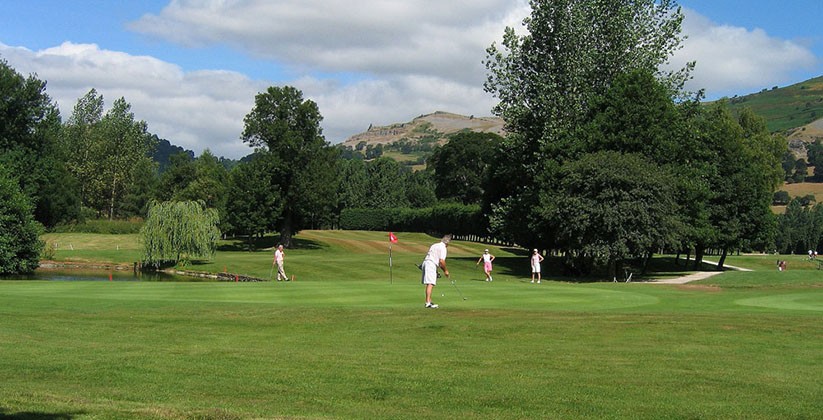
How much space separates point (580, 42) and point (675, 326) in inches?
1704

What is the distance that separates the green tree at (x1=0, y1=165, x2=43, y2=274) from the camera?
56594mm

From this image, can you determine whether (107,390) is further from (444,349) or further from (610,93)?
(610,93)

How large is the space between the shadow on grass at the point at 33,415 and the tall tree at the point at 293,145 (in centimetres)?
7887

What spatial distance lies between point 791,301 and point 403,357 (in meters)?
19.2

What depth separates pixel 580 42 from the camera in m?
58.4

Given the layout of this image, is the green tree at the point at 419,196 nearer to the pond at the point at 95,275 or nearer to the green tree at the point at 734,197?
the green tree at the point at 734,197

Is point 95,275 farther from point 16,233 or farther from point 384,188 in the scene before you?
point 384,188

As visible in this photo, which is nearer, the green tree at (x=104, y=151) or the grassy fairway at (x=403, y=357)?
the grassy fairway at (x=403, y=357)

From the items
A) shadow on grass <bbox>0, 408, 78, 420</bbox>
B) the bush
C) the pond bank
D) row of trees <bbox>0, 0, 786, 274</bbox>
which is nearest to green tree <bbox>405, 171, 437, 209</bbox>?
the bush

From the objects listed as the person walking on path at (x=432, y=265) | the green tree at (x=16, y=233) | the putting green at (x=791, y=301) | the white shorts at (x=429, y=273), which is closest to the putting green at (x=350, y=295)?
the person walking on path at (x=432, y=265)

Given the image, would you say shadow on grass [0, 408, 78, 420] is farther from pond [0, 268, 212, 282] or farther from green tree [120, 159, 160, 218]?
green tree [120, 159, 160, 218]

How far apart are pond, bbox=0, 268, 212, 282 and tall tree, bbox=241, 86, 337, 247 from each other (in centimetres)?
2788

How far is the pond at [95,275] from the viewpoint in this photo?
54156mm

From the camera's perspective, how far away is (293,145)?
87438mm
